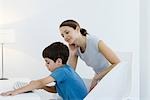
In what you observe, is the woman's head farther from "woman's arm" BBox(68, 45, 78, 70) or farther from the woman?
"woman's arm" BBox(68, 45, 78, 70)

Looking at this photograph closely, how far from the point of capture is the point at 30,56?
341 cm

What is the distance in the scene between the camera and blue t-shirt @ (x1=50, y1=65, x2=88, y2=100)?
186cm

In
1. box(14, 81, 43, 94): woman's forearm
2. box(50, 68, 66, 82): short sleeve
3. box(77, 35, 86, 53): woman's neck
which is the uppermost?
box(77, 35, 86, 53): woman's neck

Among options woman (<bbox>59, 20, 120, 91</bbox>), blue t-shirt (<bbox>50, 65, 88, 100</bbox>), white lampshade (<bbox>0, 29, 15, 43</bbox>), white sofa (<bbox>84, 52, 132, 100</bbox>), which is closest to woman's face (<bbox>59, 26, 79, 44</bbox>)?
woman (<bbox>59, 20, 120, 91</bbox>)

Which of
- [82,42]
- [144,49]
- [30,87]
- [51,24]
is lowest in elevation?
[30,87]

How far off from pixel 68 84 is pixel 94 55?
495 millimetres

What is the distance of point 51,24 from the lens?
11.1 ft

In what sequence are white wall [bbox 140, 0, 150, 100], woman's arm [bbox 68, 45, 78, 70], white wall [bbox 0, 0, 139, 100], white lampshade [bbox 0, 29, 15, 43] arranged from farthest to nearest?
white wall [bbox 0, 0, 139, 100], white wall [bbox 140, 0, 150, 100], white lampshade [bbox 0, 29, 15, 43], woman's arm [bbox 68, 45, 78, 70]

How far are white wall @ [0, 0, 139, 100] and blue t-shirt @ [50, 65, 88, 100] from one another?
149cm

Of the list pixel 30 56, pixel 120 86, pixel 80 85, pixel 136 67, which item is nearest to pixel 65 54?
pixel 80 85

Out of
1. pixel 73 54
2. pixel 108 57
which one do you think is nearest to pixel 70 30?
pixel 73 54

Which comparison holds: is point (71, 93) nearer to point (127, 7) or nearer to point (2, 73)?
point (2, 73)

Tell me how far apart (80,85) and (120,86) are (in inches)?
9.9

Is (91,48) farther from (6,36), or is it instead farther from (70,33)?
(6,36)
